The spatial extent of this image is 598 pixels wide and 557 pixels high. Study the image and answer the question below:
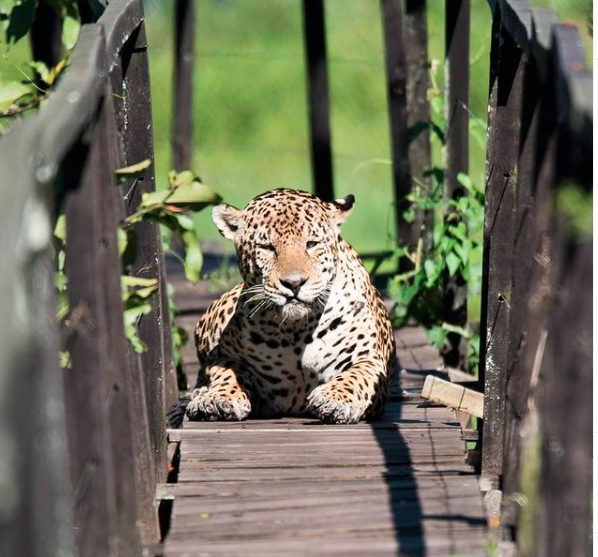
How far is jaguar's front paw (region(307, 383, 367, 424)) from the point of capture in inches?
205

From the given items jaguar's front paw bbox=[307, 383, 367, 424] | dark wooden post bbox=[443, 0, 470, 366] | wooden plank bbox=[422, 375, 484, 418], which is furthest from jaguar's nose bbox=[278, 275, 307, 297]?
dark wooden post bbox=[443, 0, 470, 366]

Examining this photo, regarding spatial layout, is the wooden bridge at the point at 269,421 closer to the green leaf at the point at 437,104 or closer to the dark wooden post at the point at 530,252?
the dark wooden post at the point at 530,252

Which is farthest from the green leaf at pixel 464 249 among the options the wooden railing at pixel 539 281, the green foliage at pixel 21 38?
the green foliage at pixel 21 38

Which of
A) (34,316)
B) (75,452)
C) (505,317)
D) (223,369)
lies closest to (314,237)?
(223,369)

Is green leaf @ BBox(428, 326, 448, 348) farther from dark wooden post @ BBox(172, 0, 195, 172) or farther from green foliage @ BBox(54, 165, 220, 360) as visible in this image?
dark wooden post @ BBox(172, 0, 195, 172)

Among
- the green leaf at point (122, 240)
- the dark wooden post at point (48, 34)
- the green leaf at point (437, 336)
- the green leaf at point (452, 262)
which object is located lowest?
the green leaf at point (437, 336)

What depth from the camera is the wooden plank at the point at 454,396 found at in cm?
548

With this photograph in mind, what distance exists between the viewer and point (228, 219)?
5.79 metres

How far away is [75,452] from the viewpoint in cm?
312

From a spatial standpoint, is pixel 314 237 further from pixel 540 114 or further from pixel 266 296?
pixel 540 114

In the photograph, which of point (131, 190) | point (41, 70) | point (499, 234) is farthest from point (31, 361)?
point (499, 234)

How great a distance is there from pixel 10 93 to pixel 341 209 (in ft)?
6.67

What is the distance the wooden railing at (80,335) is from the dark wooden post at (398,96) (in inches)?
122

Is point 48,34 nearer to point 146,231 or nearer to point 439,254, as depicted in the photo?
point 146,231
